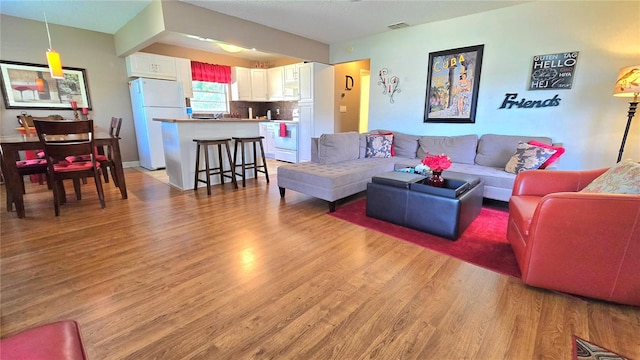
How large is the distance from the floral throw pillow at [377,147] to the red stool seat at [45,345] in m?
3.99

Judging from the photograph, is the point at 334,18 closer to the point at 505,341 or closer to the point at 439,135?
the point at 439,135

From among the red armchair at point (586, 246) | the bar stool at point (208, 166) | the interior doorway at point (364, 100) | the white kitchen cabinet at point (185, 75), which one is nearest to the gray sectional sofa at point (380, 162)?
the bar stool at point (208, 166)

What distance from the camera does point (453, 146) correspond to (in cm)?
401

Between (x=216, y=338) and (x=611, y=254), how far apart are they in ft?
6.95

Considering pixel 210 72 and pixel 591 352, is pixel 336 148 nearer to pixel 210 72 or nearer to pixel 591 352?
pixel 591 352

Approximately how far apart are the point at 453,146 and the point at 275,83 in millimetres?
4384

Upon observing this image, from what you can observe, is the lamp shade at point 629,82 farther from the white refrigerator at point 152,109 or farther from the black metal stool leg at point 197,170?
the white refrigerator at point 152,109

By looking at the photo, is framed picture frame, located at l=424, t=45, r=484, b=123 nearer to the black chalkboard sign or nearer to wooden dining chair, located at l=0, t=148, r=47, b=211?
the black chalkboard sign

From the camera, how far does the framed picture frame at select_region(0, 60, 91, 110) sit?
14.3 feet

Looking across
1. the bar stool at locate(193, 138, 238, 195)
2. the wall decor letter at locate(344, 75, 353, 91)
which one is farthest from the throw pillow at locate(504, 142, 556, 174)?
the wall decor letter at locate(344, 75, 353, 91)

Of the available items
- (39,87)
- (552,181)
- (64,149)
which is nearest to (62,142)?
(64,149)

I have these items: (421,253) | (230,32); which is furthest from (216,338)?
(230,32)

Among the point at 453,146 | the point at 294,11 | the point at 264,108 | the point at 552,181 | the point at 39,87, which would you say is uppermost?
the point at 294,11

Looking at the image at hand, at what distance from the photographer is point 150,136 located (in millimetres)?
5203
